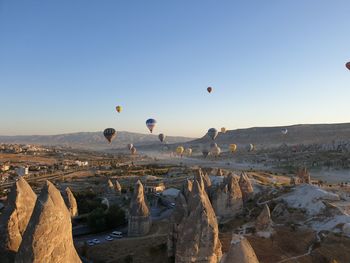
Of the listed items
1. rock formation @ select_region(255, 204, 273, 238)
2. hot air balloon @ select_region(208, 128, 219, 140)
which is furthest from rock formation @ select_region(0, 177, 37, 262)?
hot air balloon @ select_region(208, 128, 219, 140)

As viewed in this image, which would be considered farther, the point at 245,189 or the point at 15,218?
the point at 245,189

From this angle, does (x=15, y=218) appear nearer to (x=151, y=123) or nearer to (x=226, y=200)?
(x=226, y=200)

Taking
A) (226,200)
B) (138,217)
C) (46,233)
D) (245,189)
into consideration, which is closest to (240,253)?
(46,233)

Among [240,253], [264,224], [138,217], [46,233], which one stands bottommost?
[138,217]

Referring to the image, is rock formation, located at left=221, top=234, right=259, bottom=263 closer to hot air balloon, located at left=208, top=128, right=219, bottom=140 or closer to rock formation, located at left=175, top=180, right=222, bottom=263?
rock formation, located at left=175, top=180, right=222, bottom=263

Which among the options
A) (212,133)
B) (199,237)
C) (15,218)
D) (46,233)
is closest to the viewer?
(46,233)

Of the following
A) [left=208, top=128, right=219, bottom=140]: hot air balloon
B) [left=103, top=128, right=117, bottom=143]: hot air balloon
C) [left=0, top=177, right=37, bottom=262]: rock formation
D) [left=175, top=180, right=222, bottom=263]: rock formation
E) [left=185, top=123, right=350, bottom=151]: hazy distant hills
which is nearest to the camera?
[left=0, top=177, right=37, bottom=262]: rock formation

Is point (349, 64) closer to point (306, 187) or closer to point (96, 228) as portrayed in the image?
point (306, 187)
